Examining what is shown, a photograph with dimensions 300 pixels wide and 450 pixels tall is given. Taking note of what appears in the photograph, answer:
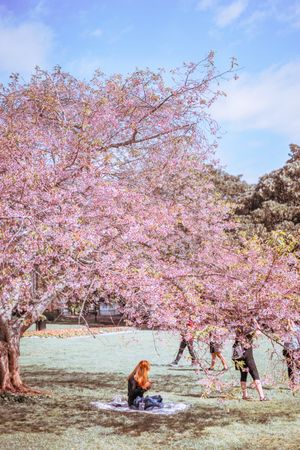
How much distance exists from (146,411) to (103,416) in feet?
3.09

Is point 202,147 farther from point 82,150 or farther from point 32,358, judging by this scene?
point 32,358

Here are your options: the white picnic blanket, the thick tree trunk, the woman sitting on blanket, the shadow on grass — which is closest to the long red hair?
the woman sitting on blanket

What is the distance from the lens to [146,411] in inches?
460

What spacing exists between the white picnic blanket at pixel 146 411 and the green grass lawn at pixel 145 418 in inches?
9.0

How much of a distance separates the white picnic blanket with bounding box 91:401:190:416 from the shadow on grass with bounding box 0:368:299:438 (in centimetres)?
19

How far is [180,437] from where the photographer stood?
31.4 ft

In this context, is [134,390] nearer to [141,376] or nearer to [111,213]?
[141,376]

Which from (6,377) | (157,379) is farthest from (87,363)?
(6,377)

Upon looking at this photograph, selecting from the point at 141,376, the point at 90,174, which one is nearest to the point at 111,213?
the point at 90,174

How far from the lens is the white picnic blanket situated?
11.6 metres

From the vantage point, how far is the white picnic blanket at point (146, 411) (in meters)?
11.6

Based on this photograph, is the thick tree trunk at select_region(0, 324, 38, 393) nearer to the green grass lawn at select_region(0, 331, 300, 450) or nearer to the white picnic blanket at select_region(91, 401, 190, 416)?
the green grass lawn at select_region(0, 331, 300, 450)

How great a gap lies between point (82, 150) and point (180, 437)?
5.54m

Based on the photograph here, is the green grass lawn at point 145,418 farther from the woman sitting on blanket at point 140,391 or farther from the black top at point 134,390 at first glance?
the black top at point 134,390
